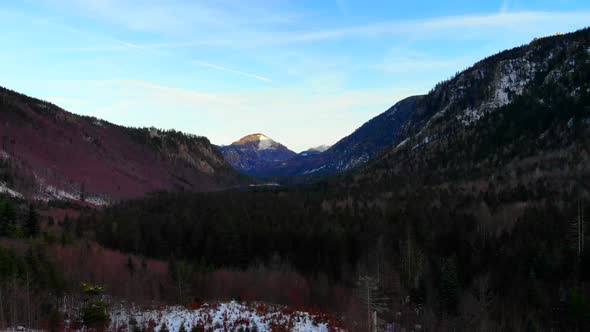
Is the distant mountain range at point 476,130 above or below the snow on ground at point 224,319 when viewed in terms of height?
above

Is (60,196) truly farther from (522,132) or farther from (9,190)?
(522,132)

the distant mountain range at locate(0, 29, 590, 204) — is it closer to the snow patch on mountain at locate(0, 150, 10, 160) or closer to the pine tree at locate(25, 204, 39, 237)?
the snow patch on mountain at locate(0, 150, 10, 160)

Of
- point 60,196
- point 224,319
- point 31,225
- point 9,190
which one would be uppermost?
point 9,190

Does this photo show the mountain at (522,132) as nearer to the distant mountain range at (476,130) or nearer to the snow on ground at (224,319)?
the distant mountain range at (476,130)

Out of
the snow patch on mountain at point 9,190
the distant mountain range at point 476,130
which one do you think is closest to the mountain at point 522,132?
the distant mountain range at point 476,130

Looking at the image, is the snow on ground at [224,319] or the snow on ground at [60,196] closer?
the snow on ground at [224,319]

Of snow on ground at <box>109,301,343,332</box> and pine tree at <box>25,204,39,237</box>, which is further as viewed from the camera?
pine tree at <box>25,204,39,237</box>

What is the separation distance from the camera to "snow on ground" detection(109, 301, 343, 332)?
36000 millimetres

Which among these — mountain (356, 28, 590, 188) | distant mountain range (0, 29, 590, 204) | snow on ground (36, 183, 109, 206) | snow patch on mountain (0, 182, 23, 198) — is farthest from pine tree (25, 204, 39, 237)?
mountain (356, 28, 590, 188)

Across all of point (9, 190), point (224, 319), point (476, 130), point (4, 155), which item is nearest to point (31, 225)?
point (224, 319)

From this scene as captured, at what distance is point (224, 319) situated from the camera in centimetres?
3750

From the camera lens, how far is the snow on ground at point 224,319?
118 feet

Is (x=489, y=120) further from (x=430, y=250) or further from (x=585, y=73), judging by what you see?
(x=430, y=250)

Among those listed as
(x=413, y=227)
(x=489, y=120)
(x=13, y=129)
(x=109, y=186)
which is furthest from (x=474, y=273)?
(x=13, y=129)
